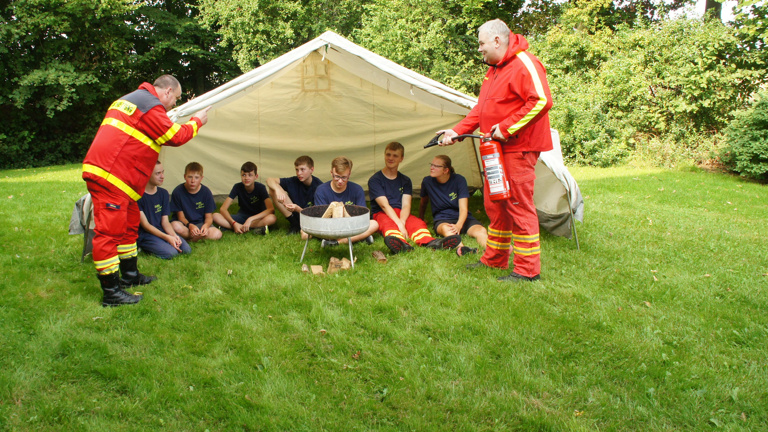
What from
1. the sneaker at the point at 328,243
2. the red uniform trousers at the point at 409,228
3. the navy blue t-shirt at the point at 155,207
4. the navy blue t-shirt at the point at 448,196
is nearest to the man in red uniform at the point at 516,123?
the red uniform trousers at the point at 409,228

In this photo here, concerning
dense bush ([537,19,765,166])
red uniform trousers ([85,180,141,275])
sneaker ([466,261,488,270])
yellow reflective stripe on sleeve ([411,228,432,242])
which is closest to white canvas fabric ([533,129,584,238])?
sneaker ([466,261,488,270])

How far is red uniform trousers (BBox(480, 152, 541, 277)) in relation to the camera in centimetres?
350

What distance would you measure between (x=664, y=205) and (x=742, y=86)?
556cm

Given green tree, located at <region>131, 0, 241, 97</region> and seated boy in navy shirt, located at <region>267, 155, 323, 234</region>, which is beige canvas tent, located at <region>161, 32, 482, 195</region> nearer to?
seated boy in navy shirt, located at <region>267, 155, 323, 234</region>

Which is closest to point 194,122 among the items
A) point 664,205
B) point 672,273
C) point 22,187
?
point 672,273

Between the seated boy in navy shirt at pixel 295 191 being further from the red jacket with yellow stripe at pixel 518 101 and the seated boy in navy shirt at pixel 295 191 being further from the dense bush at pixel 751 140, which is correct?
the dense bush at pixel 751 140

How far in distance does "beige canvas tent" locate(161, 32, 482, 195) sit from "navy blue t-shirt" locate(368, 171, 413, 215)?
970 mm

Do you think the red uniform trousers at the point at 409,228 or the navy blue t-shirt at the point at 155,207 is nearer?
the navy blue t-shirt at the point at 155,207

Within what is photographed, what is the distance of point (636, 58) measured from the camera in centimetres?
1128

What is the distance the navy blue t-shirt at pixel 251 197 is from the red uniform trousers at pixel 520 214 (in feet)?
9.28

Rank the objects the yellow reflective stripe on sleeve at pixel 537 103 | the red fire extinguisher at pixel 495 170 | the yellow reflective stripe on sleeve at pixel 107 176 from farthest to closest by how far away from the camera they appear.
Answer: the red fire extinguisher at pixel 495 170, the yellow reflective stripe on sleeve at pixel 537 103, the yellow reflective stripe on sleeve at pixel 107 176

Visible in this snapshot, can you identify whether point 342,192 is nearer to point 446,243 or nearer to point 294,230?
point 294,230

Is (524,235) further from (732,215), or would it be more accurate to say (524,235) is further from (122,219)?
(732,215)

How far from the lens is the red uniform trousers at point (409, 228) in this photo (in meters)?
4.66
